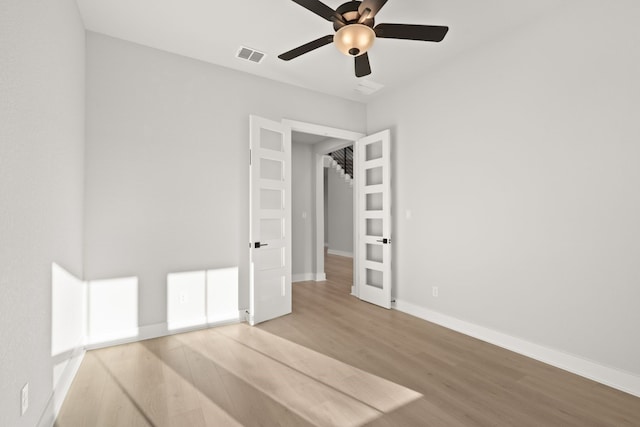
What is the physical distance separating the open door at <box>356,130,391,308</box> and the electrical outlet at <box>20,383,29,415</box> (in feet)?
12.3

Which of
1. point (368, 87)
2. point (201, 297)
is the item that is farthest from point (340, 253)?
point (201, 297)

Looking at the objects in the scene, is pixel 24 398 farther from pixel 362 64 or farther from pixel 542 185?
pixel 542 185

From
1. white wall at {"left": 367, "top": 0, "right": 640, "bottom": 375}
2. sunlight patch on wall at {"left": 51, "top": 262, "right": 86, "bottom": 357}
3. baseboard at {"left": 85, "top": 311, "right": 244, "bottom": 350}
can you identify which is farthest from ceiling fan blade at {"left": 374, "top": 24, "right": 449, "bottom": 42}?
baseboard at {"left": 85, "top": 311, "right": 244, "bottom": 350}

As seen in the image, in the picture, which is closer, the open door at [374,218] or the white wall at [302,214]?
the open door at [374,218]

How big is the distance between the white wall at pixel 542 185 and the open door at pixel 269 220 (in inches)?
71.6

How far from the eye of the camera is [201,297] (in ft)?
11.6

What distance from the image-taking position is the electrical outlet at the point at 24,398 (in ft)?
4.83

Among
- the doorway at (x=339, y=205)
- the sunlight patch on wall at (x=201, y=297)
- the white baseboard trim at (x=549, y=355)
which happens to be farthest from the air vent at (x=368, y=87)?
the doorway at (x=339, y=205)

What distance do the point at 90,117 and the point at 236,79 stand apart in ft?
5.48

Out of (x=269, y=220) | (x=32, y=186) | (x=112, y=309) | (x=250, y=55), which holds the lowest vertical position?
(x=112, y=309)

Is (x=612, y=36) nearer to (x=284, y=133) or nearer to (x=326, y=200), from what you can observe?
(x=284, y=133)

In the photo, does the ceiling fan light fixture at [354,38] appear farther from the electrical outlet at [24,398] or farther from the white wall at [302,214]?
the white wall at [302,214]

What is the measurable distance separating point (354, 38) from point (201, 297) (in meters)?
3.10

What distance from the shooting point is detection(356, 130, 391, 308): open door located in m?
4.41
